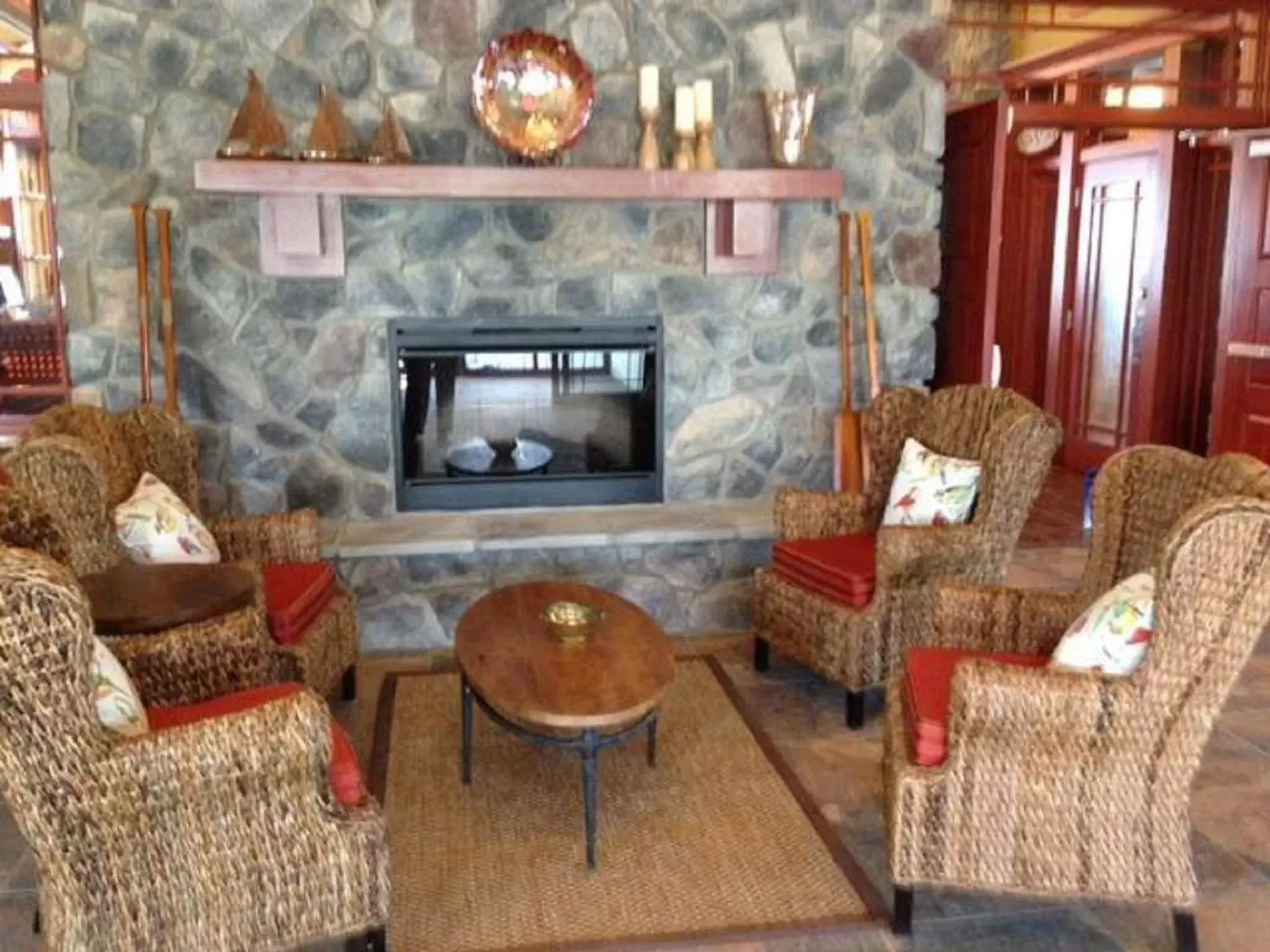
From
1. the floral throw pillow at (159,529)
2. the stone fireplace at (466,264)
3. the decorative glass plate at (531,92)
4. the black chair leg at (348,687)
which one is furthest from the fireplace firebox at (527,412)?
the floral throw pillow at (159,529)

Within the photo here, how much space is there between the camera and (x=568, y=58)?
12.7ft

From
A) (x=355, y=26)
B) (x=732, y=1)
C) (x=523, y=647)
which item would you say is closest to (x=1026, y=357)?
(x=732, y=1)

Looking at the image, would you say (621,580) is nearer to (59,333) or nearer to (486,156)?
(486,156)

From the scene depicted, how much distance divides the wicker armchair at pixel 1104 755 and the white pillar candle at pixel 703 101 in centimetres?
232

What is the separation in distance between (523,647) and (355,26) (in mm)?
2399

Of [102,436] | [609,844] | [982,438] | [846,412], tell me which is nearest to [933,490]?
[982,438]

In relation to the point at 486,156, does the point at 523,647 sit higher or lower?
lower

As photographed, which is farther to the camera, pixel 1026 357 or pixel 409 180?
pixel 1026 357

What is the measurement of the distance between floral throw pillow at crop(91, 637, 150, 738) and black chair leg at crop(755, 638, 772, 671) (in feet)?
7.13

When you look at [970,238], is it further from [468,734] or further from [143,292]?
[143,292]

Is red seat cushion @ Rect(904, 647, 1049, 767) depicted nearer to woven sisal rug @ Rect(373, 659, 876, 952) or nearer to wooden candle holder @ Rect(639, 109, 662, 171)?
woven sisal rug @ Rect(373, 659, 876, 952)

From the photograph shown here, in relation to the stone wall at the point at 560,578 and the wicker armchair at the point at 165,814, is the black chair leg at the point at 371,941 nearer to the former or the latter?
the wicker armchair at the point at 165,814

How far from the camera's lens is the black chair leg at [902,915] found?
2.26 meters

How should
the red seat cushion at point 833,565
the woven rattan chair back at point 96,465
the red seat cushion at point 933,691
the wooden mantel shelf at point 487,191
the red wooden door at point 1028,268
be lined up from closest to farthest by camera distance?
the red seat cushion at point 933,691 < the woven rattan chair back at point 96,465 < the red seat cushion at point 833,565 < the wooden mantel shelf at point 487,191 < the red wooden door at point 1028,268
